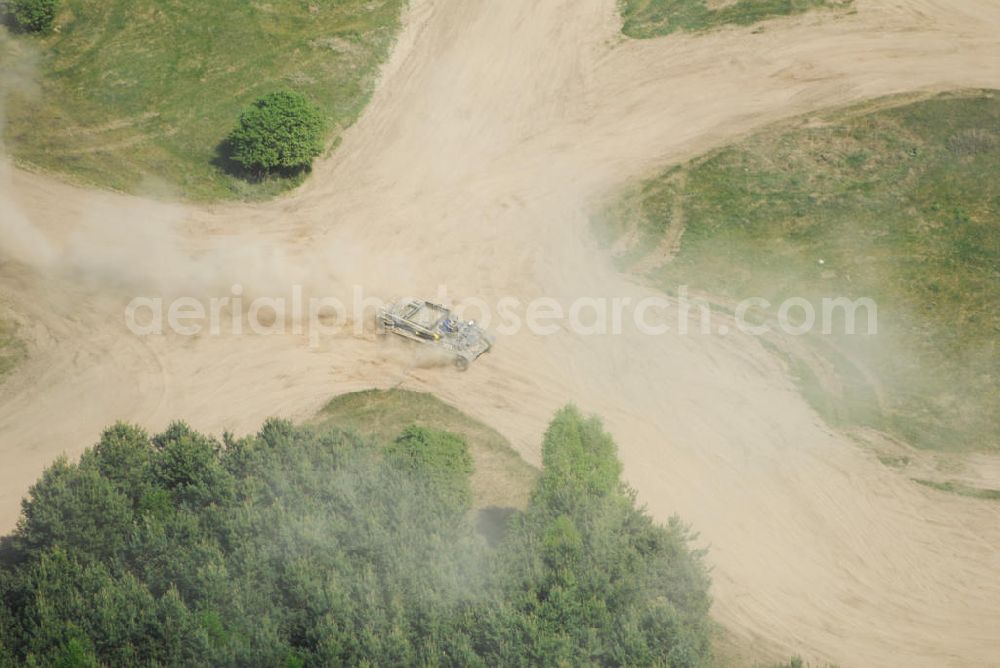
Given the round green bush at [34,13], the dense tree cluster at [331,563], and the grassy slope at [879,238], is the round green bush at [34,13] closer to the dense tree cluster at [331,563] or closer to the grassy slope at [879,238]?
the dense tree cluster at [331,563]

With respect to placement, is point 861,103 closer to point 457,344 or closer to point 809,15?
point 809,15

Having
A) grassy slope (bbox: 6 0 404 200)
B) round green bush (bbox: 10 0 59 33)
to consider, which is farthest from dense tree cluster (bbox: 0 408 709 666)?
round green bush (bbox: 10 0 59 33)

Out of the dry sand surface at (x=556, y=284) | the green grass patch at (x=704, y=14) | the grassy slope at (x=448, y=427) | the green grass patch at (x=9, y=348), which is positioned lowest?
the green grass patch at (x=9, y=348)

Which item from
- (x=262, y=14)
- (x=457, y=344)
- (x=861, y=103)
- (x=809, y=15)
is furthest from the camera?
(x=262, y=14)

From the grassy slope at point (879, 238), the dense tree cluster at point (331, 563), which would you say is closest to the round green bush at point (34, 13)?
the dense tree cluster at point (331, 563)

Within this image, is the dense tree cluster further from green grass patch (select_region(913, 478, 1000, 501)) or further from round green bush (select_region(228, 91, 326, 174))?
round green bush (select_region(228, 91, 326, 174))

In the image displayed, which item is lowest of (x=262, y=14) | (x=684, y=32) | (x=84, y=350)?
(x=84, y=350)

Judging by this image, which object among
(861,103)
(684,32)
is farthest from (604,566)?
(684,32)
